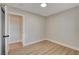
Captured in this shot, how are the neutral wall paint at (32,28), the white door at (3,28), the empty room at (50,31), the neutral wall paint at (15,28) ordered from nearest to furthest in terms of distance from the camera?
the white door at (3,28), the empty room at (50,31), the neutral wall paint at (32,28), the neutral wall paint at (15,28)

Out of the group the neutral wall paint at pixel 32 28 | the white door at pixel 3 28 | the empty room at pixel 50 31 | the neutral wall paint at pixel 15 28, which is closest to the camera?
the white door at pixel 3 28

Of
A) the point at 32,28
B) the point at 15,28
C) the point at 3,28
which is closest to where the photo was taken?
the point at 3,28

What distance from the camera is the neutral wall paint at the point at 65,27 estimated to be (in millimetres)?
3361

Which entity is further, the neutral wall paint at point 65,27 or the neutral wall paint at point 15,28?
the neutral wall paint at point 15,28

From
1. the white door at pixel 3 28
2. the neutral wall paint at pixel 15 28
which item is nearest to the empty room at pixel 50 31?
the neutral wall paint at pixel 15 28

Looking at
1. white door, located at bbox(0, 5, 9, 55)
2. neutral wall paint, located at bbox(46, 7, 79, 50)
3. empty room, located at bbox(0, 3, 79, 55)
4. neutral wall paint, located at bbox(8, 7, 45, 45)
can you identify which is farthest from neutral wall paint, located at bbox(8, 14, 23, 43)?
white door, located at bbox(0, 5, 9, 55)

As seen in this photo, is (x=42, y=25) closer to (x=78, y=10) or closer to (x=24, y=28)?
(x=24, y=28)

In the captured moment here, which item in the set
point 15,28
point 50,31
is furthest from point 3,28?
point 15,28

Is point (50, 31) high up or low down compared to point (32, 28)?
down

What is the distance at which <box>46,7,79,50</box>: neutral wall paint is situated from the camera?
11.0 ft

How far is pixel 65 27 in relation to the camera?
368cm

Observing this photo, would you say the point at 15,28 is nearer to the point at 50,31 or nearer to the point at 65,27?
the point at 50,31

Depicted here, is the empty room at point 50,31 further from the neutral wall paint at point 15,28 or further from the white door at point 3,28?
the white door at point 3,28

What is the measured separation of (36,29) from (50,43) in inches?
33.9
